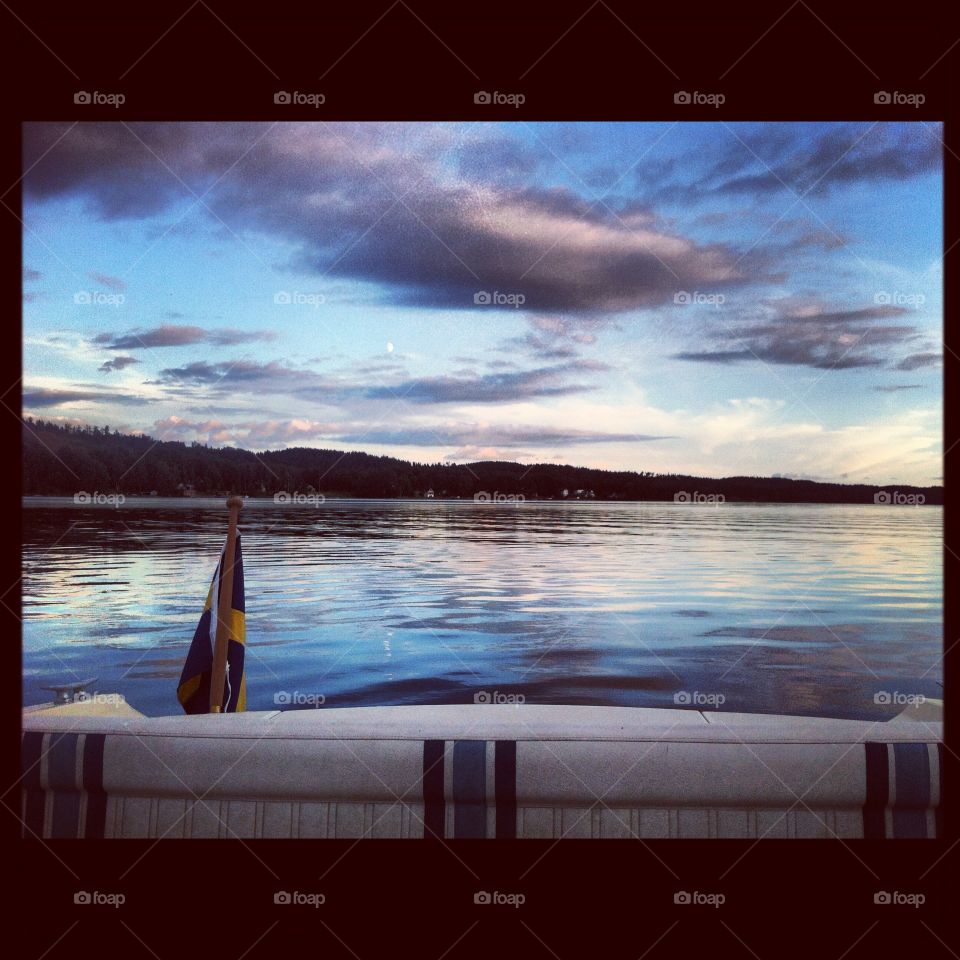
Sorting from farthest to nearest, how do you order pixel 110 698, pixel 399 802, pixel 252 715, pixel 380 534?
pixel 380 534
pixel 110 698
pixel 252 715
pixel 399 802

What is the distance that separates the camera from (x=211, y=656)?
2645mm

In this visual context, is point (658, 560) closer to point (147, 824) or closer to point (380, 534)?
point (380, 534)

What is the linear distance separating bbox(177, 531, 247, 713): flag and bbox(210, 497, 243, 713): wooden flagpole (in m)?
0.01

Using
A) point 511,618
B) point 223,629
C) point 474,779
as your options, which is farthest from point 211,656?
point 511,618

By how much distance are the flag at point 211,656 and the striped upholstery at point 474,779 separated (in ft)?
2.86

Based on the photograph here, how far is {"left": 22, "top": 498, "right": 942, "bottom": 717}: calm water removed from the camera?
7.80m

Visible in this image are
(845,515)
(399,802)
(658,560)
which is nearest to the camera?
(399,802)

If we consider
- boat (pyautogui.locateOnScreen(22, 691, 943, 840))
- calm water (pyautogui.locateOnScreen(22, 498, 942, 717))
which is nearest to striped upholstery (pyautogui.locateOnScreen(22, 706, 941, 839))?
boat (pyautogui.locateOnScreen(22, 691, 943, 840))

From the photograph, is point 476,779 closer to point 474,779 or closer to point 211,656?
point 474,779

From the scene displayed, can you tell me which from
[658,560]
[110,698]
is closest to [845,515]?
[658,560]

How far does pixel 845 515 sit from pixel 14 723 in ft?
117

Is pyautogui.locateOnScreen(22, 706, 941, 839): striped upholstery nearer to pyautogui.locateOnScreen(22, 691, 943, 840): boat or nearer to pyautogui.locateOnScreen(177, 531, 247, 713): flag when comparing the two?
pyautogui.locateOnScreen(22, 691, 943, 840): boat

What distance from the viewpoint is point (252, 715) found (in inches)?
71.9
